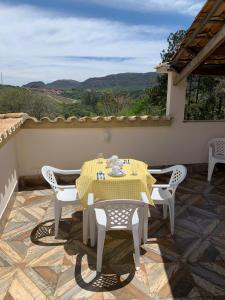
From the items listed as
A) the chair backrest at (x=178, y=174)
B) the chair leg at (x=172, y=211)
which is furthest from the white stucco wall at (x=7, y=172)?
the chair backrest at (x=178, y=174)

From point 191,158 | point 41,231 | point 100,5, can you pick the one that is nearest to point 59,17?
point 100,5

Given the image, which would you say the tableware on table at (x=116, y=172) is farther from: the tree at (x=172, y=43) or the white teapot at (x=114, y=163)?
the tree at (x=172, y=43)

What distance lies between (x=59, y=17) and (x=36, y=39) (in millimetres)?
2076

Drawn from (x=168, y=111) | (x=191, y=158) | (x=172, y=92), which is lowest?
(x=191, y=158)

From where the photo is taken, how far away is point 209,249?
3525 mm

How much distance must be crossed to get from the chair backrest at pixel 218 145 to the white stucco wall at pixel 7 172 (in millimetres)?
4650

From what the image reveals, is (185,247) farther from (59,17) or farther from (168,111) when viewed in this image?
(59,17)

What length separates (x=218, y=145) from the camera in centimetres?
647

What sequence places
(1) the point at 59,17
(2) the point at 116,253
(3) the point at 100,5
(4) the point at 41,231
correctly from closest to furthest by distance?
(2) the point at 116,253
(4) the point at 41,231
(1) the point at 59,17
(3) the point at 100,5

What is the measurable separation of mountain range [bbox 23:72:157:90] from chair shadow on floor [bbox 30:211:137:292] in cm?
831

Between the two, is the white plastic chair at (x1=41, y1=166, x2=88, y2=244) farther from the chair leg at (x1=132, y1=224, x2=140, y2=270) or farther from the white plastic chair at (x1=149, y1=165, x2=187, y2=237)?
the white plastic chair at (x1=149, y1=165, x2=187, y2=237)

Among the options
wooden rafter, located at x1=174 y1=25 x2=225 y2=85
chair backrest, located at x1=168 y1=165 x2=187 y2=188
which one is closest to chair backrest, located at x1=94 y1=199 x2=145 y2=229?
chair backrest, located at x1=168 y1=165 x2=187 y2=188

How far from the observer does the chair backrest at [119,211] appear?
296 cm

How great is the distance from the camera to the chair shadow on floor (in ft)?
9.55
